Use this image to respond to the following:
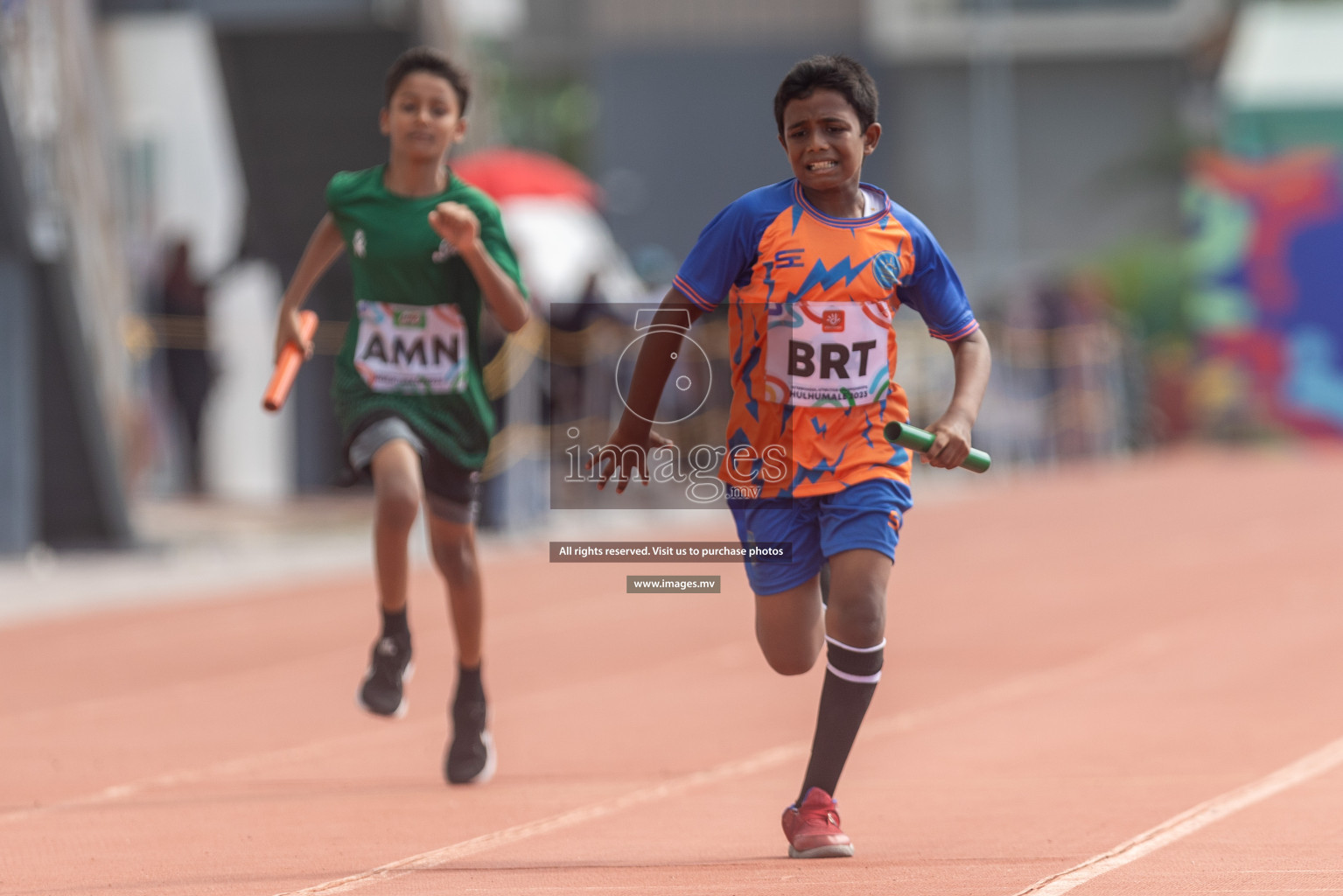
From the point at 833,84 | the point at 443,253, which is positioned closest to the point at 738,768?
the point at 443,253

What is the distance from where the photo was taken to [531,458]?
18156mm

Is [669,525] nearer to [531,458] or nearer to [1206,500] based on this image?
[531,458]

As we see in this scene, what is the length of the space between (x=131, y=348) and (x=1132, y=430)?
14.9m

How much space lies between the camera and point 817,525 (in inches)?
221

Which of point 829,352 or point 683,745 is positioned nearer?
point 829,352

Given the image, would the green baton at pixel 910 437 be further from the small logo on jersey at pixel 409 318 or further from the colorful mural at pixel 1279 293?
the colorful mural at pixel 1279 293

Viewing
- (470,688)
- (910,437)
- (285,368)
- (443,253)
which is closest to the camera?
(910,437)

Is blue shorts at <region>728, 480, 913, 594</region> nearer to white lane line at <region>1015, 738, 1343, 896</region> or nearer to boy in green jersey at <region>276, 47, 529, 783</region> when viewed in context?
white lane line at <region>1015, 738, 1343, 896</region>

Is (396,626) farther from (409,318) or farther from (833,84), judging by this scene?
(833,84)

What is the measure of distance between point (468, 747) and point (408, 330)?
138 centimetres

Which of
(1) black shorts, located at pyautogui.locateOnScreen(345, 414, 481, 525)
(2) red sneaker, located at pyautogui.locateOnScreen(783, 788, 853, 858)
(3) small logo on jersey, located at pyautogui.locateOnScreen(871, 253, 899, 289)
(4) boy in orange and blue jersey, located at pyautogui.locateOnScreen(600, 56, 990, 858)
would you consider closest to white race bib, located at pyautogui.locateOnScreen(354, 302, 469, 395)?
(1) black shorts, located at pyautogui.locateOnScreen(345, 414, 481, 525)

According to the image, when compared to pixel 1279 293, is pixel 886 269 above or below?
above

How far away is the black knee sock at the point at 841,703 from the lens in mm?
5547

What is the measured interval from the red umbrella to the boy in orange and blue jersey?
53.6ft
